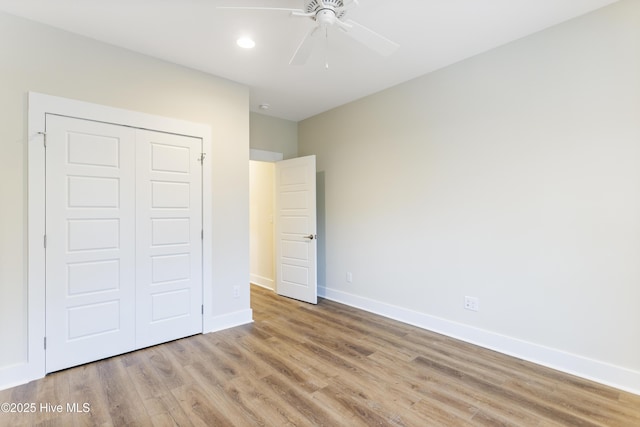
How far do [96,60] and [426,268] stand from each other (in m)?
3.74

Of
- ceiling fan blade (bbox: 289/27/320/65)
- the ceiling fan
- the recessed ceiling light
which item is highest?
the recessed ceiling light

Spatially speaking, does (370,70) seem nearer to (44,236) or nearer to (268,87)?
(268,87)

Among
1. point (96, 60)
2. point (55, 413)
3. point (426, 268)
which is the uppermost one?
point (96, 60)

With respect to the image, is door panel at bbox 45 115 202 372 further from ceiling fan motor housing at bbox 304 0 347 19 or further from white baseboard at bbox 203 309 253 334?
ceiling fan motor housing at bbox 304 0 347 19

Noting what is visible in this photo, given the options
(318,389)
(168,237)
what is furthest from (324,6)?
(318,389)

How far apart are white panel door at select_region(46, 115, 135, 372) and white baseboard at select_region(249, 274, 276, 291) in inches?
96.6

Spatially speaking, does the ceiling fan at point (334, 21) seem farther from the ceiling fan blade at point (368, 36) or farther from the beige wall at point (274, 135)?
the beige wall at point (274, 135)

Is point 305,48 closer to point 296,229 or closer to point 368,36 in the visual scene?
point 368,36

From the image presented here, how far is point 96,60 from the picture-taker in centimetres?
263

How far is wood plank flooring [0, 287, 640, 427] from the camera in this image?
1896 mm

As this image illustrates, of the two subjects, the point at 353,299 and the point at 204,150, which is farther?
the point at 353,299

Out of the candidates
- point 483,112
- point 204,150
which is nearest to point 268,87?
point 204,150

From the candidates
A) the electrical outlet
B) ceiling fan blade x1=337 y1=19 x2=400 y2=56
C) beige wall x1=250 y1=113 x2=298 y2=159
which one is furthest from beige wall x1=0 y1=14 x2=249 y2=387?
the electrical outlet

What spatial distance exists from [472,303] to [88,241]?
356 centimetres
